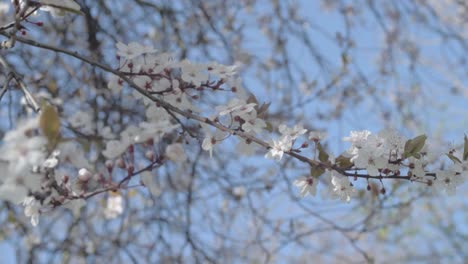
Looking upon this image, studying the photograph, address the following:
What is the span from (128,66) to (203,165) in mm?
1907

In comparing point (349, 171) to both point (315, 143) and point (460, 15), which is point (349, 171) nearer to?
point (315, 143)

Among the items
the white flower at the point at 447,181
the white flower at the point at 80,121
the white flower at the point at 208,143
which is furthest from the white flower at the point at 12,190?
the white flower at the point at 80,121

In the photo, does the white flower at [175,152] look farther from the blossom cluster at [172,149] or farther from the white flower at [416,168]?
the white flower at [416,168]

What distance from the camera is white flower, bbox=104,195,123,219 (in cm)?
319

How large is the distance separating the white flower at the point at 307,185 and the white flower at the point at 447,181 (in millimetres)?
296

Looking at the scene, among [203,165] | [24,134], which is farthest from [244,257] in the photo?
[24,134]

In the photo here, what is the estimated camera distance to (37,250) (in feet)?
11.4

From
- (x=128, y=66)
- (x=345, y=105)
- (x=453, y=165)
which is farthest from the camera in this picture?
(x=345, y=105)

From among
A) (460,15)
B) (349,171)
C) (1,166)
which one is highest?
(460,15)

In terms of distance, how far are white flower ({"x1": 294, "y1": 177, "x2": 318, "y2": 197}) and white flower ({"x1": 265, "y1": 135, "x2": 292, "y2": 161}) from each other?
0.15 m

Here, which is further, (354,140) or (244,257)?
(244,257)

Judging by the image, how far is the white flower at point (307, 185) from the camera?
141 centimetres

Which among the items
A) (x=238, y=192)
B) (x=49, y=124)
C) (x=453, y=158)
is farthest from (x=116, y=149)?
(x=238, y=192)

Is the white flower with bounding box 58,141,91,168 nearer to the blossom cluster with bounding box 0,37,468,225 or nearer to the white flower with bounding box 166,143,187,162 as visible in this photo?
the blossom cluster with bounding box 0,37,468,225
